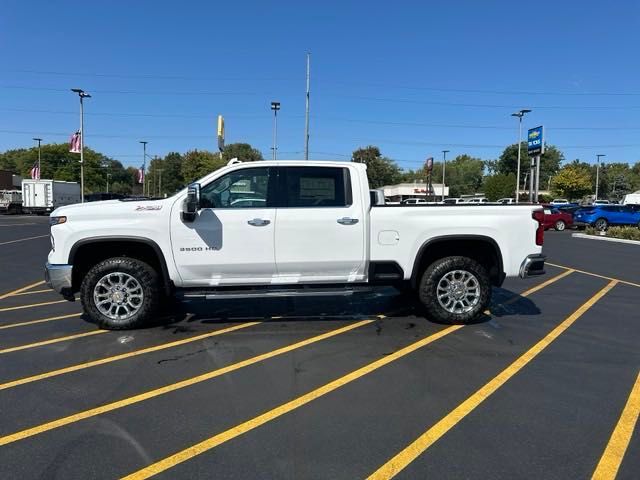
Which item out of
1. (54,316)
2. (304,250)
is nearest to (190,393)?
(304,250)

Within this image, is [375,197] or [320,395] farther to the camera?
[375,197]

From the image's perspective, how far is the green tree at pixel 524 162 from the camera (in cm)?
10706

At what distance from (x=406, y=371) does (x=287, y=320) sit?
220 centimetres

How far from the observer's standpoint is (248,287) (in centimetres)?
610

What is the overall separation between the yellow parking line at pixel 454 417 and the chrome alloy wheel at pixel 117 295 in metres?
3.89

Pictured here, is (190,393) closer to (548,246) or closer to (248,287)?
(248,287)

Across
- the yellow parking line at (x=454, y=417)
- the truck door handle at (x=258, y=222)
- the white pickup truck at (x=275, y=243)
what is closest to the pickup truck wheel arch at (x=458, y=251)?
the white pickup truck at (x=275, y=243)

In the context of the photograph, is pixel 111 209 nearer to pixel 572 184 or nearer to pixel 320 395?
pixel 320 395

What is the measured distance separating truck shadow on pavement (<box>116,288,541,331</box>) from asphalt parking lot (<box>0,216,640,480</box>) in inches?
2.1

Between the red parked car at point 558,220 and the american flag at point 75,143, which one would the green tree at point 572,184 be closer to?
the red parked car at point 558,220

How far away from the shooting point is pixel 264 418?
372cm

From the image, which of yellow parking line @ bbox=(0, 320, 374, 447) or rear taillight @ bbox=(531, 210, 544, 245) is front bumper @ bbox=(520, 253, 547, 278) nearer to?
rear taillight @ bbox=(531, 210, 544, 245)

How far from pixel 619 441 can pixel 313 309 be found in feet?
14.2

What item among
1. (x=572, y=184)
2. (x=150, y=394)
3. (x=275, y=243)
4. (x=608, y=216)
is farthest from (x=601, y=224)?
(x=572, y=184)
